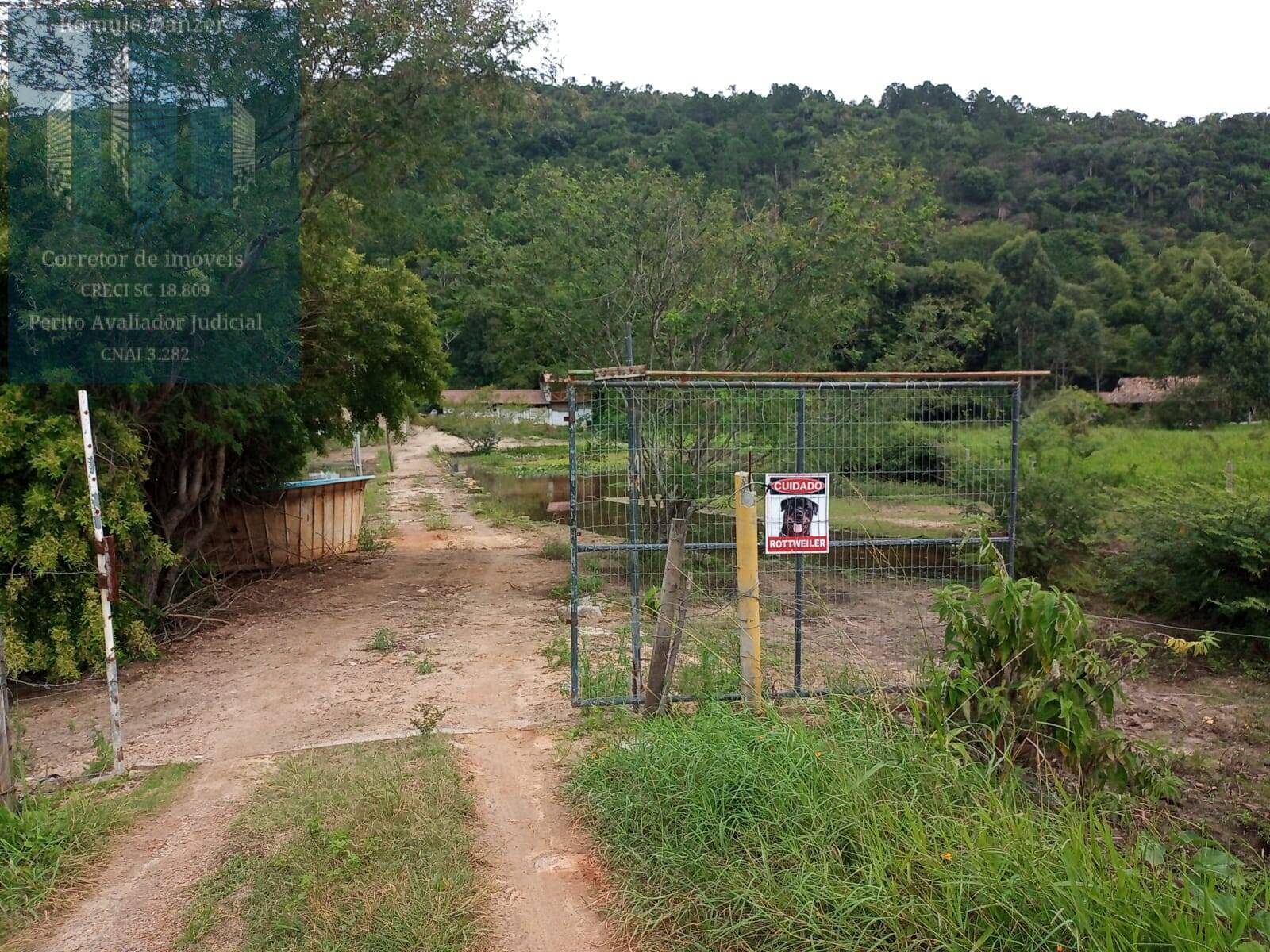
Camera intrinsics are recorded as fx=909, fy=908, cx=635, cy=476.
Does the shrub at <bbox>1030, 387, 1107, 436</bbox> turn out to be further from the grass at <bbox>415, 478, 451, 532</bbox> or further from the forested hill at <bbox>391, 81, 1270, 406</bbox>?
the grass at <bbox>415, 478, 451, 532</bbox>

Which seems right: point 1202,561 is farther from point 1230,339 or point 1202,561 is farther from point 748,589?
point 1230,339

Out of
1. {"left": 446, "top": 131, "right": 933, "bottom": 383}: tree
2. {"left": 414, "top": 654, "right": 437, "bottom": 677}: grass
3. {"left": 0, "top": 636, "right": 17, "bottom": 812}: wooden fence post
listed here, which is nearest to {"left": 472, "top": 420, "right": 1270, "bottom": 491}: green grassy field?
{"left": 414, "top": 654, "right": 437, "bottom": 677}: grass

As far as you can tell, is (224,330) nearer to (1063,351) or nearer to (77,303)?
(77,303)

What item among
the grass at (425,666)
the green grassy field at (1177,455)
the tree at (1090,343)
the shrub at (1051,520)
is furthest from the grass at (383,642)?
the tree at (1090,343)

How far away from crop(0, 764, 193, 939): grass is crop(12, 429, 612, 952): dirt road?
0.10 metres

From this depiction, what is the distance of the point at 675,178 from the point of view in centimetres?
1229

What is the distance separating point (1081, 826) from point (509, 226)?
11205 millimetres

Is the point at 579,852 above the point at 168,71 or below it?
below

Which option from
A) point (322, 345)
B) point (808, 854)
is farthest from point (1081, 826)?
point (322, 345)

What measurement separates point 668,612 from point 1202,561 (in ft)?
21.3

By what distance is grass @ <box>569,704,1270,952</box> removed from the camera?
2.62 m

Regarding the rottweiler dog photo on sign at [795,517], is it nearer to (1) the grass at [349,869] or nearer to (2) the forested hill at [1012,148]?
(1) the grass at [349,869]

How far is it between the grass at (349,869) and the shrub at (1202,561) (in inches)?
278

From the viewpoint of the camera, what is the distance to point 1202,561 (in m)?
8.80
